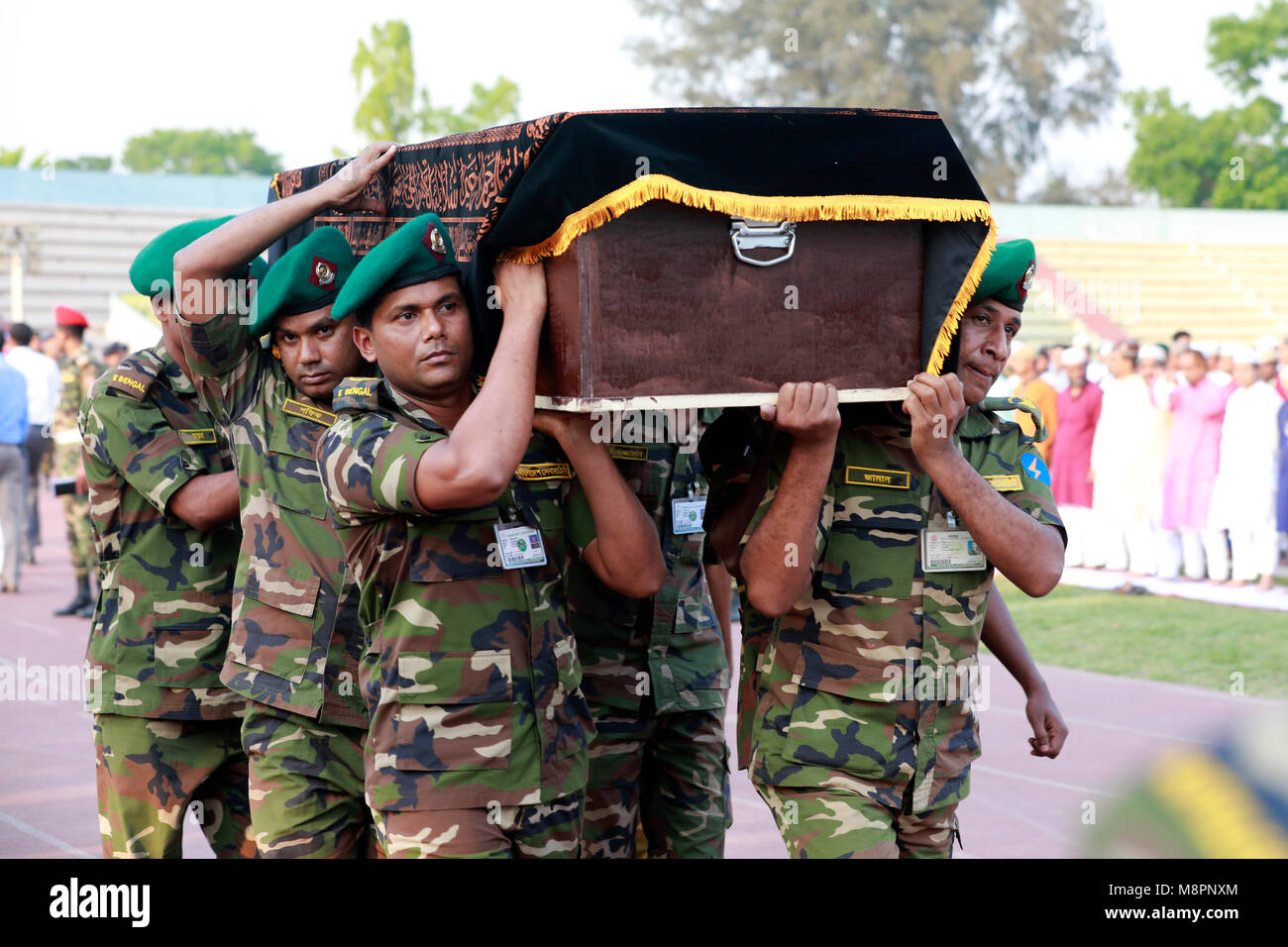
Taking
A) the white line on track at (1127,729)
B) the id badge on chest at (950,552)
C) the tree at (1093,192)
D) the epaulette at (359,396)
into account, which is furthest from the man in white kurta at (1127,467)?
the tree at (1093,192)

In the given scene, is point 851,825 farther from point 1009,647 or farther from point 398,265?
point 398,265

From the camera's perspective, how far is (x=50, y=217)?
3225 centimetres

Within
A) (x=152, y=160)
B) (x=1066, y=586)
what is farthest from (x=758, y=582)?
Result: (x=152, y=160)

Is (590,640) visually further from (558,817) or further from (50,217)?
(50,217)

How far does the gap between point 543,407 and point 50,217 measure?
3283cm

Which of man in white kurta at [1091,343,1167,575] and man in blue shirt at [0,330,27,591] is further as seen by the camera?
man in white kurta at [1091,343,1167,575]

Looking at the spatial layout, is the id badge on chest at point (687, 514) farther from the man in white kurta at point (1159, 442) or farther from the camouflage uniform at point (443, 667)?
the man in white kurta at point (1159, 442)

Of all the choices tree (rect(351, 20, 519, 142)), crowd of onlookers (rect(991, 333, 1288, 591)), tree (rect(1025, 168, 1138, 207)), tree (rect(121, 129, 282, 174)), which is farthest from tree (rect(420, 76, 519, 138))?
tree (rect(121, 129, 282, 174))

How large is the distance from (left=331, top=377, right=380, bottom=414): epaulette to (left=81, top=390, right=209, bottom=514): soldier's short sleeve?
1048 mm

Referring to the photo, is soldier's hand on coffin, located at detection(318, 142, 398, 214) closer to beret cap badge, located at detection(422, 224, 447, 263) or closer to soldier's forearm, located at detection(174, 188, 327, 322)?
soldier's forearm, located at detection(174, 188, 327, 322)

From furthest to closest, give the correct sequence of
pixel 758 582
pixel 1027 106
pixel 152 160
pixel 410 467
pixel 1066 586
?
1. pixel 152 160
2. pixel 1027 106
3. pixel 1066 586
4. pixel 758 582
5. pixel 410 467

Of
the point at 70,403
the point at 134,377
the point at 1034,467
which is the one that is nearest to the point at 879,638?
the point at 1034,467

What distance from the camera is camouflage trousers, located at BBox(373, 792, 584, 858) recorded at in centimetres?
280

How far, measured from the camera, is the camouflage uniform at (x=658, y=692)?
3.67 metres
